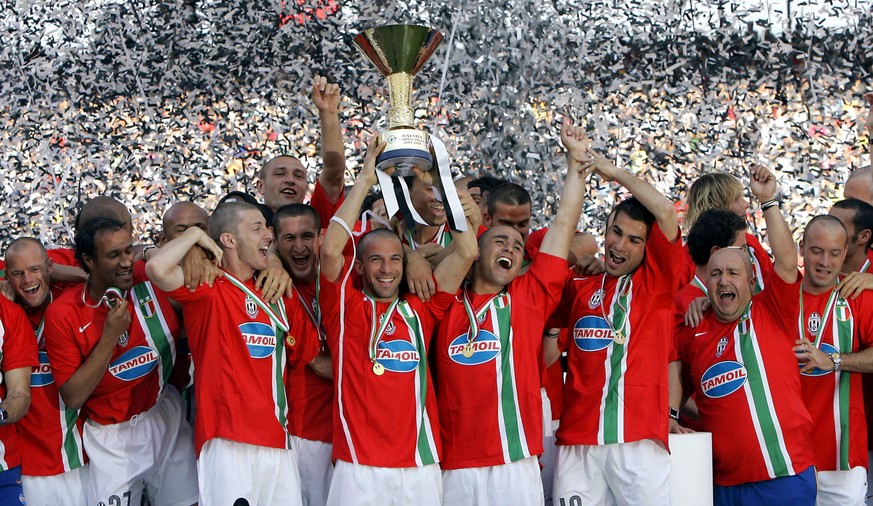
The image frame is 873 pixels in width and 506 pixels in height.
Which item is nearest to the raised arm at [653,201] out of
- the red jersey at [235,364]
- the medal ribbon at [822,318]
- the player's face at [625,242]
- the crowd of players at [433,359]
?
the crowd of players at [433,359]

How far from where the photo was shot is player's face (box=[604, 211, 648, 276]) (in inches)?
156

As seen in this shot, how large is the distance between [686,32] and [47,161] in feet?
13.5

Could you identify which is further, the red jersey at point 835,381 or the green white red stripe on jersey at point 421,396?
the red jersey at point 835,381

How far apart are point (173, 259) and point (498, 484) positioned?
57.6 inches

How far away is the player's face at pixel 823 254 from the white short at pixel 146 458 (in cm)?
279

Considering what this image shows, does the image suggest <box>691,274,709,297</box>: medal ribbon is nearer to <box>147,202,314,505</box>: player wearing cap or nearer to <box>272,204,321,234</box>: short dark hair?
<box>272,204,321,234</box>: short dark hair

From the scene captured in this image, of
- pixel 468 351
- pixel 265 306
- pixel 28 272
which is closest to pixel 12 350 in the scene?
pixel 28 272

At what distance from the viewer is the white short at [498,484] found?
Answer: 3.79 meters

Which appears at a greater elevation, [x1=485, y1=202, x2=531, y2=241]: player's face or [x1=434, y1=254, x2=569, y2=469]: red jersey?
[x1=485, y1=202, x2=531, y2=241]: player's face

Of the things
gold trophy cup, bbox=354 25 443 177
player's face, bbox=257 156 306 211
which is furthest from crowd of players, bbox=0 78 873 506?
player's face, bbox=257 156 306 211

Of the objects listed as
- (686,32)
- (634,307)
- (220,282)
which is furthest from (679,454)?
(686,32)

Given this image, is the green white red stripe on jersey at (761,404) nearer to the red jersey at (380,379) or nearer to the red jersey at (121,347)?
the red jersey at (380,379)

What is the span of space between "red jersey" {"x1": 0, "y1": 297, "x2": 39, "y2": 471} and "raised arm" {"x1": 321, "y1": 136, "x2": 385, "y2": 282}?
1.30 m

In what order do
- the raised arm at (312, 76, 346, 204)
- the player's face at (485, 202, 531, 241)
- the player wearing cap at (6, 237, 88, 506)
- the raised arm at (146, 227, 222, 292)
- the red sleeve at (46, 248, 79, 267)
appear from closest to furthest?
the raised arm at (146, 227, 222, 292) → the player wearing cap at (6, 237, 88, 506) → the player's face at (485, 202, 531, 241) → the raised arm at (312, 76, 346, 204) → the red sleeve at (46, 248, 79, 267)
